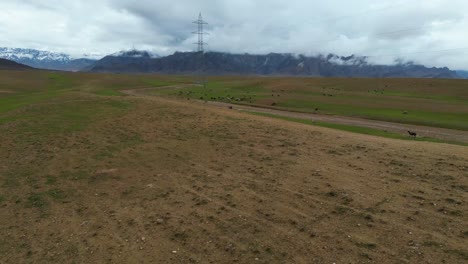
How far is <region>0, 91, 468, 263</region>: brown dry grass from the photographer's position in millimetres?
10617

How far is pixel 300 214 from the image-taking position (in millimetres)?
12438

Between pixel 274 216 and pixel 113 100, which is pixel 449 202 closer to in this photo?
pixel 274 216

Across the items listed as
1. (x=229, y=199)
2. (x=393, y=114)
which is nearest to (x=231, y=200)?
(x=229, y=199)

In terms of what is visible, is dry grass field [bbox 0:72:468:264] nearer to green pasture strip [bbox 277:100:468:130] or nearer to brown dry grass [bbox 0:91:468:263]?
brown dry grass [bbox 0:91:468:263]

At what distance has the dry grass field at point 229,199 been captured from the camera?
34.9 feet

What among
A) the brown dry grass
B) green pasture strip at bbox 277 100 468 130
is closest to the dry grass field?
the brown dry grass

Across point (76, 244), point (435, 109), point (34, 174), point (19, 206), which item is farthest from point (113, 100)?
point (435, 109)

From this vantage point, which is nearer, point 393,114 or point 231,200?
point 231,200

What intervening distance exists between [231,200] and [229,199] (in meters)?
0.13

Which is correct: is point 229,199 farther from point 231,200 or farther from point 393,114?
point 393,114

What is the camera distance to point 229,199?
14.0 meters

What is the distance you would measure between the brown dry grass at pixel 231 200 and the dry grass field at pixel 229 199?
0.17 feet

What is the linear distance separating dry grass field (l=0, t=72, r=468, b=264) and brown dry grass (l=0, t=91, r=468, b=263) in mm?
52

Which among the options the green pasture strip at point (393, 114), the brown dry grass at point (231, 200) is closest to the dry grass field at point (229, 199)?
the brown dry grass at point (231, 200)
